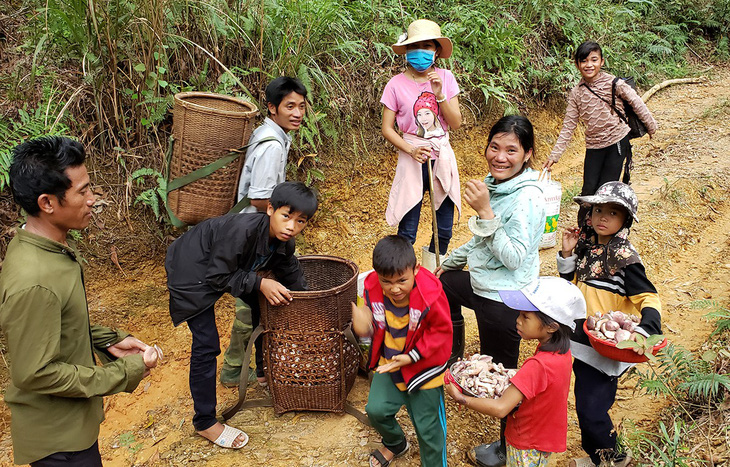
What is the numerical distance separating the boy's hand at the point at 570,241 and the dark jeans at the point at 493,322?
0.56 metres

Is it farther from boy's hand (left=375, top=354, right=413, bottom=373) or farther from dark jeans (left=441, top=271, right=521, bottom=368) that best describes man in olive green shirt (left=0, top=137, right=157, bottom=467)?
dark jeans (left=441, top=271, right=521, bottom=368)

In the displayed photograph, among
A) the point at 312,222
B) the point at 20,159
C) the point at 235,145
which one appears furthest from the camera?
the point at 312,222

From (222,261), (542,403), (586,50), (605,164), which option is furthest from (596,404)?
(586,50)

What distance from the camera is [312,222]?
5543mm

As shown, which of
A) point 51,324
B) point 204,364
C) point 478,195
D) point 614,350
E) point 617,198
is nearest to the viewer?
point 51,324

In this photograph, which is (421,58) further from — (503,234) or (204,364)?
(204,364)

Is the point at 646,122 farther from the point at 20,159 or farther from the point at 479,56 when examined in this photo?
the point at 20,159

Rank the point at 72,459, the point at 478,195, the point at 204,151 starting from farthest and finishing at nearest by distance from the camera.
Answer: the point at 204,151
the point at 478,195
the point at 72,459

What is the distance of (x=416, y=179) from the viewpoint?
3988mm

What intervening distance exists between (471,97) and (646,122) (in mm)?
2823

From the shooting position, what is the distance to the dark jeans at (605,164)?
4.98 meters

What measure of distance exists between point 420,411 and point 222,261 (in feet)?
4.30

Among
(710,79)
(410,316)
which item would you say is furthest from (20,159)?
(710,79)

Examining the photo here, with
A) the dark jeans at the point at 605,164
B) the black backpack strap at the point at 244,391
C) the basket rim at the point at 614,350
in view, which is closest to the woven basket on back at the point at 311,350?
the black backpack strap at the point at 244,391
